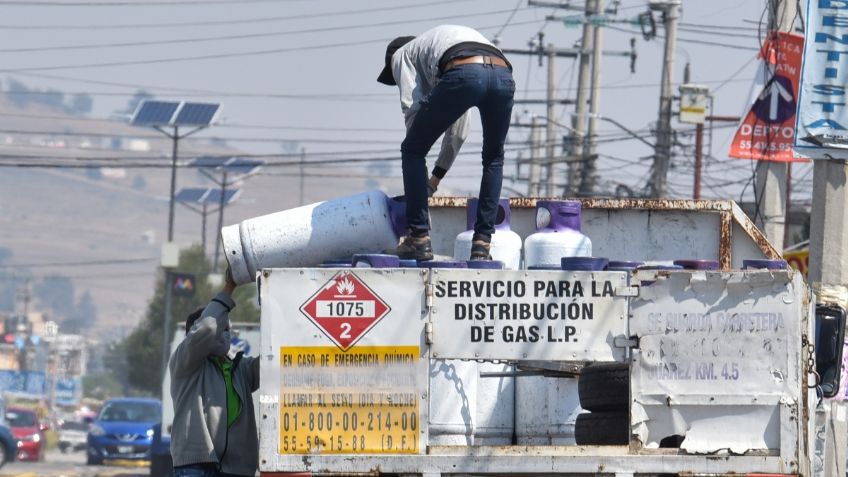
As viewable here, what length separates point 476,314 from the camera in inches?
244

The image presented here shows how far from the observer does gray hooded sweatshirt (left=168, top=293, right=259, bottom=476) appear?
7.25 metres

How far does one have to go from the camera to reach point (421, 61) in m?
7.51

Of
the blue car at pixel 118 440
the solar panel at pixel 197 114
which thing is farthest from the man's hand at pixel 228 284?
the solar panel at pixel 197 114

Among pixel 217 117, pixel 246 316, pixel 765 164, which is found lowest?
pixel 246 316

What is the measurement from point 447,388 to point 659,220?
2.60 m

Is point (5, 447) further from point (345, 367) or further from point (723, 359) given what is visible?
point (723, 359)

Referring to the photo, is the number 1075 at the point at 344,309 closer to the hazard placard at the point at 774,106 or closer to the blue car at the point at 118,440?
the hazard placard at the point at 774,106

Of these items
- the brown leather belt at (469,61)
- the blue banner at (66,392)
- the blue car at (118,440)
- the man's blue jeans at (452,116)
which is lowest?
the blue banner at (66,392)

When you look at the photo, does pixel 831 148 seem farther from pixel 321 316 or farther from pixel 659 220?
pixel 321 316

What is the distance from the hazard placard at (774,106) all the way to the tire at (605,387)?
417 inches

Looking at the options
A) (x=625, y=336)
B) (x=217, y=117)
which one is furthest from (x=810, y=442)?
(x=217, y=117)

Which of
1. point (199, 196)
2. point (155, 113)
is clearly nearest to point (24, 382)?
point (155, 113)

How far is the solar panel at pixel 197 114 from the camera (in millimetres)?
76812

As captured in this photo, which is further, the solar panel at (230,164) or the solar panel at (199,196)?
the solar panel at (199,196)
